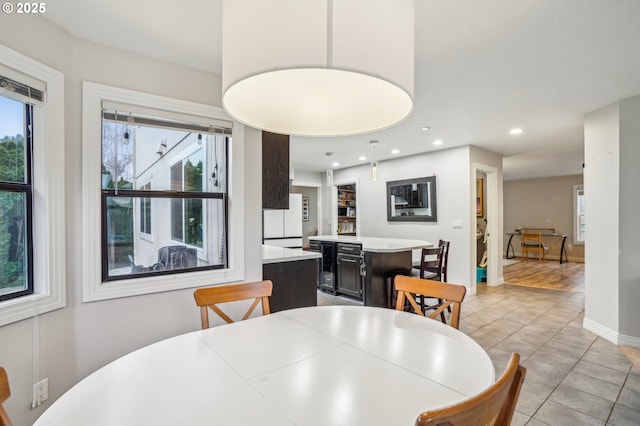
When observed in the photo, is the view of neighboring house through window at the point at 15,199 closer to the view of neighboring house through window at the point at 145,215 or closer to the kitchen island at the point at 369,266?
the view of neighboring house through window at the point at 145,215

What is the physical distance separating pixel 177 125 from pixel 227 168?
1.54 feet

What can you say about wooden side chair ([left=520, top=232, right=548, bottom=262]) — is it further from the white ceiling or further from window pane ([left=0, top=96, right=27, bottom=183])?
window pane ([left=0, top=96, right=27, bottom=183])

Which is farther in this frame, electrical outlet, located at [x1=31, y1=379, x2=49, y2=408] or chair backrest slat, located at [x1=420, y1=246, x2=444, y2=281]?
chair backrest slat, located at [x1=420, y1=246, x2=444, y2=281]

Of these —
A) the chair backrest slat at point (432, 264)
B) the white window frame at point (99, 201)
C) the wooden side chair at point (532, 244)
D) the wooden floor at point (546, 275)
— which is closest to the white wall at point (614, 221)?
the chair backrest slat at point (432, 264)

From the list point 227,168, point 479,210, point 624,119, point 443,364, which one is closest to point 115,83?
point 227,168

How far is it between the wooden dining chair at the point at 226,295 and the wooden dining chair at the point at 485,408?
4.20ft

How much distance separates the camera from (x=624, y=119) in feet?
9.70

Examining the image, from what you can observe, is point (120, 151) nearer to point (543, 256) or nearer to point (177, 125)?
point (177, 125)

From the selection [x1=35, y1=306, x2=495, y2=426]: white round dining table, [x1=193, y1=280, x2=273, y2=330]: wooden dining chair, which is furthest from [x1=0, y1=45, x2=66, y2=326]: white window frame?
[x1=35, y1=306, x2=495, y2=426]: white round dining table

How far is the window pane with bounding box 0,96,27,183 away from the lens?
5.22 feet

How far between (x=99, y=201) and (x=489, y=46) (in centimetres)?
271

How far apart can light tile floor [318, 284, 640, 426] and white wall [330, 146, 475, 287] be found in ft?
2.53

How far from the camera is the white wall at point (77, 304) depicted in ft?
5.19

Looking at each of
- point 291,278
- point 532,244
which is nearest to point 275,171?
point 291,278
